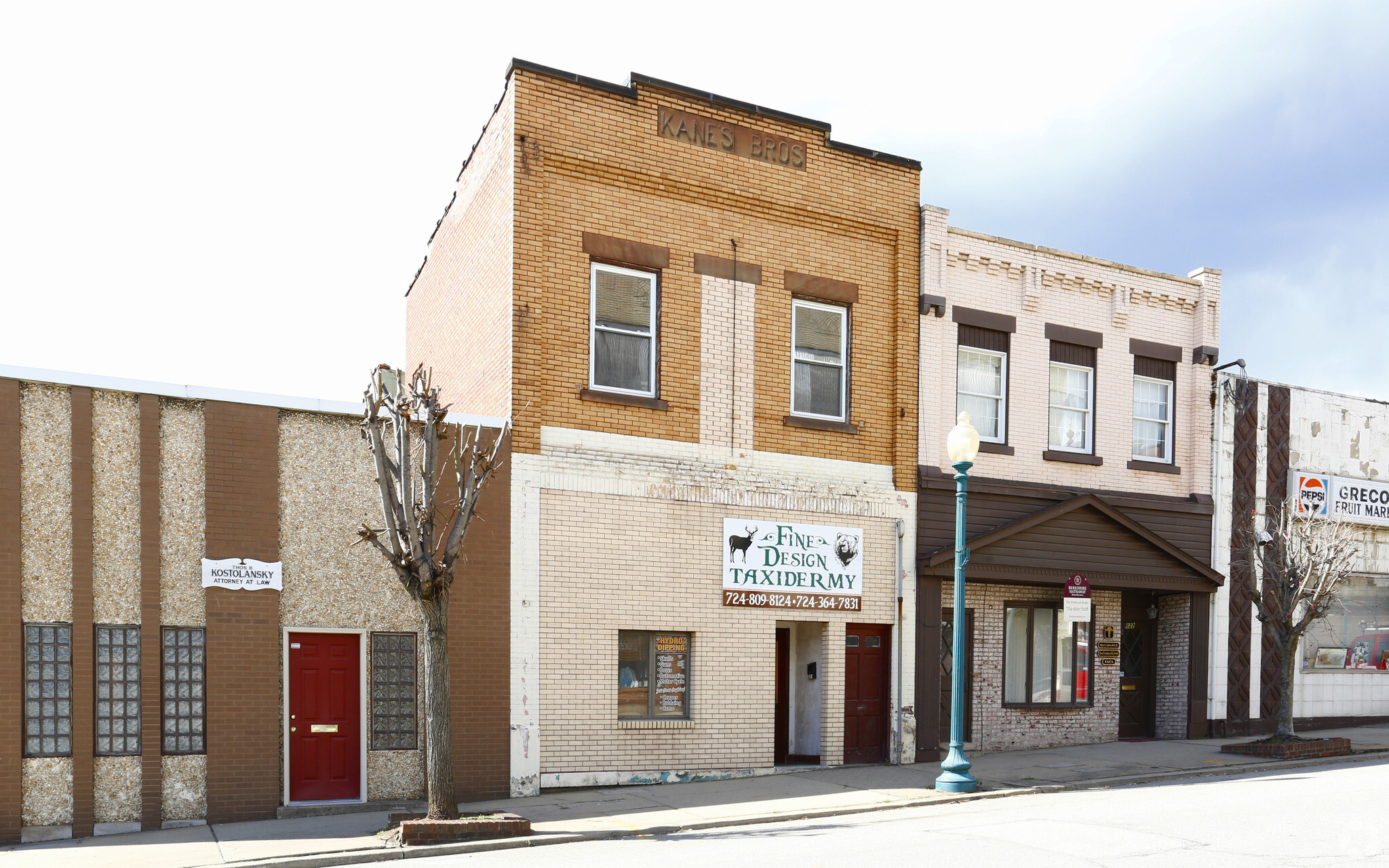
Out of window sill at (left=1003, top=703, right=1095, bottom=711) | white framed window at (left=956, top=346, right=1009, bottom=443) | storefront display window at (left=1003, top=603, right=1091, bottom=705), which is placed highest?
white framed window at (left=956, top=346, right=1009, bottom=443)

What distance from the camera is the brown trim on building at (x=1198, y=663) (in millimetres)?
19281

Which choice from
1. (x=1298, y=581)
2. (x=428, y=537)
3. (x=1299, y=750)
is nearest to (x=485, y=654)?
(x=428, y=537)

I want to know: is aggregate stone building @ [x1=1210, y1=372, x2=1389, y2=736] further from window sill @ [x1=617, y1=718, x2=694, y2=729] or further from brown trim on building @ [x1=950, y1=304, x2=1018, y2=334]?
window sill @ [x1=617, y1=718, x2=694, y2=729]

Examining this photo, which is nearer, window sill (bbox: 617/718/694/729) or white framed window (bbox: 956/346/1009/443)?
window sill (bbox: 617/718/694/729)

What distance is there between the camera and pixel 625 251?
15281 millimetres

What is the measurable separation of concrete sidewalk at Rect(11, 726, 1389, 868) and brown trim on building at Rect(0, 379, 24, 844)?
26.4 inches

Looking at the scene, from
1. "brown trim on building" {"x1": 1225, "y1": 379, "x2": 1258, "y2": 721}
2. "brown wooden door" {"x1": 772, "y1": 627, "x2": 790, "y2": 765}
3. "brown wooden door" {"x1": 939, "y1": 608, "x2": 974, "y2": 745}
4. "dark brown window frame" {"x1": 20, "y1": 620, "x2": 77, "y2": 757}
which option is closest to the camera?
"dark brown window frame" {"x1": 20, "y1": 620, "x2": 77, "y2": 757}

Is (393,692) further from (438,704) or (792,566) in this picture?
(792,566)

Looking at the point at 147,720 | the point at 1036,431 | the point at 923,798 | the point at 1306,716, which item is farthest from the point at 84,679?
the point at 1306,716

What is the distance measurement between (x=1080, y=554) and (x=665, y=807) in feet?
28.8

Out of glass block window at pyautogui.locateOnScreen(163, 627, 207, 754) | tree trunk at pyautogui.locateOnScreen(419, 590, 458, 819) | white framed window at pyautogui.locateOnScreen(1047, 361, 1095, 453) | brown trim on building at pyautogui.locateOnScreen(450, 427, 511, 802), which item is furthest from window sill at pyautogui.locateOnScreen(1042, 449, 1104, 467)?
glass block window at pyautogui.locateOnScreen(163, 627, 207, 754)

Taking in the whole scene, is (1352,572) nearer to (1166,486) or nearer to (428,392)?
(1166,486)

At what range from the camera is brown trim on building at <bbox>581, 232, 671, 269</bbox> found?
15.1 meters

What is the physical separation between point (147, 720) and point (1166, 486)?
52.7ft
